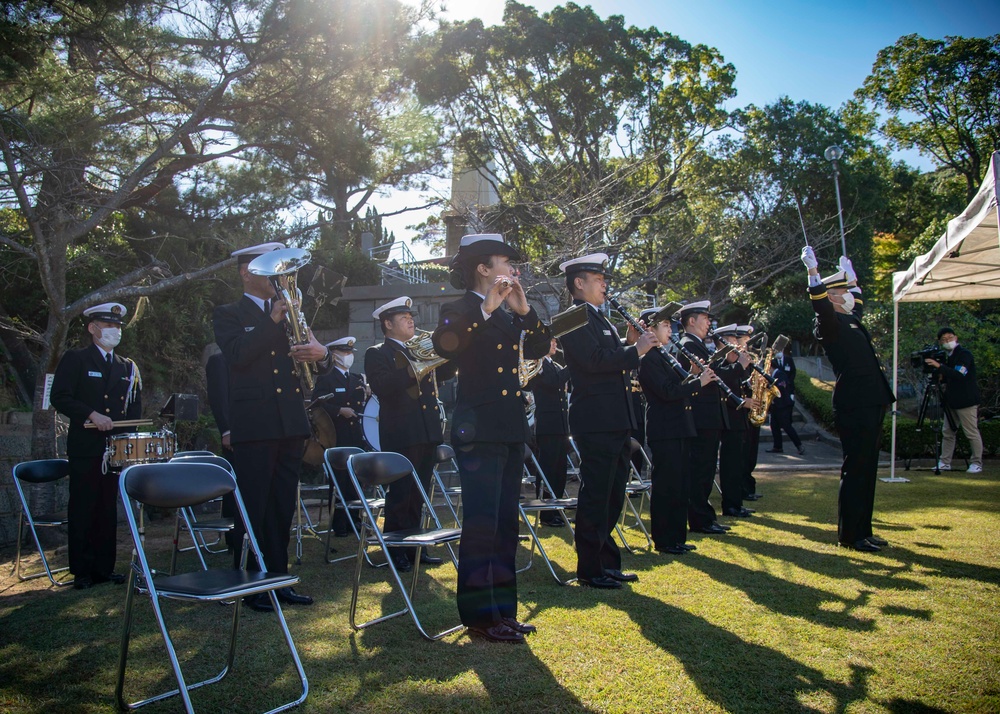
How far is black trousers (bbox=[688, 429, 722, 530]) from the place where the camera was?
781 centimetres

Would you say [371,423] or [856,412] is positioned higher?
[856,412]

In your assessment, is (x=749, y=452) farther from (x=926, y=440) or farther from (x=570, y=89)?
(x=570, y=89)

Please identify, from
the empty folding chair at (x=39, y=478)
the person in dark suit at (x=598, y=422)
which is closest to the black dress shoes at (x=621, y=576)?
the person in dark suit at (x=598, y=422)

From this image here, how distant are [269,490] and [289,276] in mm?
1516

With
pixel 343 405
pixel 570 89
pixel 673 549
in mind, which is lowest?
pixel 673 549

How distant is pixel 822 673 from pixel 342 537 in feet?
18.9

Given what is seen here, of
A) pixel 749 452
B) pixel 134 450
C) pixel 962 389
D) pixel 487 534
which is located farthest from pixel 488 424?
pixel 962 389

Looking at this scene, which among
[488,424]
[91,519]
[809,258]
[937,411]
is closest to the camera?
[488,424]

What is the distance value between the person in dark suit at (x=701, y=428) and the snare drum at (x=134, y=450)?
16.3 feet

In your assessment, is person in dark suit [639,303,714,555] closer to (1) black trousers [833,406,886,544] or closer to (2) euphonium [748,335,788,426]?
(1) black trousers [833,406,886,544]

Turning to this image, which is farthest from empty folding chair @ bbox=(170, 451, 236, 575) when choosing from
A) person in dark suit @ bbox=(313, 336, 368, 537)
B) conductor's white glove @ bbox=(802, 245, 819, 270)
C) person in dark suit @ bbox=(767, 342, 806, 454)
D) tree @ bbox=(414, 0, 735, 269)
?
tree @ bbox=(414, 0, 735, 269)

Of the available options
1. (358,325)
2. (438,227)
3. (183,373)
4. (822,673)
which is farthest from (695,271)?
(822,673)

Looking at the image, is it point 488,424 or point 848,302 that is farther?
point 848,302

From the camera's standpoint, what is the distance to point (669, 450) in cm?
656
